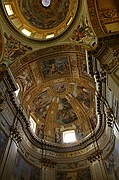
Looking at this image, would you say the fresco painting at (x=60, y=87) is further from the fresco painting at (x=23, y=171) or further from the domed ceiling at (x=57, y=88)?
the fresco painting at (x=23, y=171)

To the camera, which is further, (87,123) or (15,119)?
(87,123)

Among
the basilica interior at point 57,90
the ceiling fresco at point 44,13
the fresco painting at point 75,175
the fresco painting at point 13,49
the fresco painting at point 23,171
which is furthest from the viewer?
the ceiling fresco at point 44,13

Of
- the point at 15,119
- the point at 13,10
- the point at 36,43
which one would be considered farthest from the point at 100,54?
the point at 13,10

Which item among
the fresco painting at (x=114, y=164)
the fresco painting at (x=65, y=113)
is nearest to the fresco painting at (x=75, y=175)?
the fresco painting at (x=114, y=164)

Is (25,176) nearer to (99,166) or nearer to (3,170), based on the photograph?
(3,170)

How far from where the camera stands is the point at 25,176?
37.5 ft

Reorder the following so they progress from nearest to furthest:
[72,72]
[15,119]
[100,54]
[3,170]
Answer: [100,54], [3,170], [15,119], [72,72]

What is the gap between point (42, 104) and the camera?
1698 centimetres

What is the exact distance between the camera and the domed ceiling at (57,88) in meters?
13.9

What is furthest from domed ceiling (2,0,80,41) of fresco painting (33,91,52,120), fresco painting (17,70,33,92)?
fresco painting (33,91,52,120)

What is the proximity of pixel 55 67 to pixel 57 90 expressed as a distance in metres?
2.67

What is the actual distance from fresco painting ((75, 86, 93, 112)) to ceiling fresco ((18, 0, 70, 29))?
5.67 meters

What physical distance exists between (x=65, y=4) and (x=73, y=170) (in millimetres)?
11543

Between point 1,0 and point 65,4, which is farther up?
point 65,4
